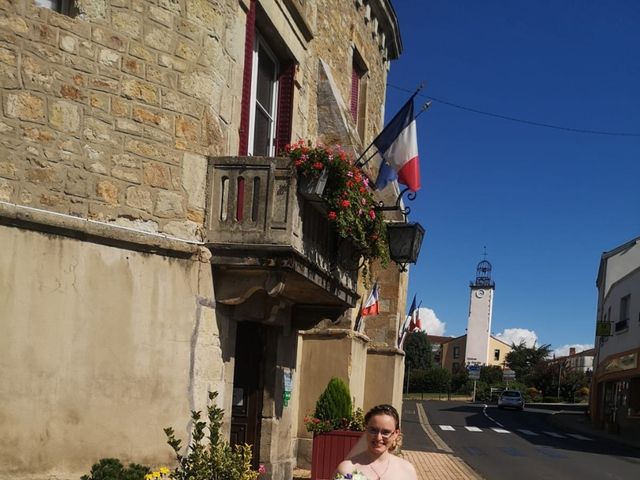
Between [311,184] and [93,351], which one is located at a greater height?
[311,184]

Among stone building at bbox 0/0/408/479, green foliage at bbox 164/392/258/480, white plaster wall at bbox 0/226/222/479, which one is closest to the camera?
white plaster wall at bbox 0/226/222/479

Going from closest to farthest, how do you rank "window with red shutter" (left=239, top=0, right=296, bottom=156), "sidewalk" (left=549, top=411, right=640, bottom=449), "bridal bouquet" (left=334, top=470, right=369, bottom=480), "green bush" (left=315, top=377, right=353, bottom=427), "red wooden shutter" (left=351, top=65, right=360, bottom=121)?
"bridal bouquet" (left=334, top=470, right=369, bottom=480) → "window with red shutter" (left=239, top=0, right=296, bottom=156) → "green bush" (left=315, top=377, right=353, bottom=427) → "red wooden shutter" (left=351, top=65, right=360, bottom=121) → "sidewalk" (left=549, top=411, right=640, bottom=449)

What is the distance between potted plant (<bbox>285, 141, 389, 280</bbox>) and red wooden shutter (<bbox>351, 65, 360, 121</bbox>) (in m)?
6.05

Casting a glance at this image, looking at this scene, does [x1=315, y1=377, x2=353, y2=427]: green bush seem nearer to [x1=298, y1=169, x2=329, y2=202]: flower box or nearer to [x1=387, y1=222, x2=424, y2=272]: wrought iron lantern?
[x1=387, y1=222, x2=424, y2=272]: wrought iron lantern

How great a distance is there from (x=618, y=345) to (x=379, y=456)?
109ft

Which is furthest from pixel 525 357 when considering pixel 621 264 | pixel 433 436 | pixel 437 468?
pixel 437 468

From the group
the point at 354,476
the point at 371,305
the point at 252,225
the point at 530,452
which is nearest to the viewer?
the point at 354,476

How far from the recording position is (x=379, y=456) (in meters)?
3.56

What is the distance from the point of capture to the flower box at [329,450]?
386 inches

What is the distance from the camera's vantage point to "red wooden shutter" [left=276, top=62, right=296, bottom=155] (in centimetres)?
887

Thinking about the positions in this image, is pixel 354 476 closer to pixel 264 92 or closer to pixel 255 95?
pixel 255 95

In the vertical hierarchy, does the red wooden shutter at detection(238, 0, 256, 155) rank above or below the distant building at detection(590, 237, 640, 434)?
above

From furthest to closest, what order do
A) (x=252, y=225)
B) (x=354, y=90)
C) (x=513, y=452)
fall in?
1. (x=513, y=452)
2. (x=354, y=90)
3. (x=252, y=225)

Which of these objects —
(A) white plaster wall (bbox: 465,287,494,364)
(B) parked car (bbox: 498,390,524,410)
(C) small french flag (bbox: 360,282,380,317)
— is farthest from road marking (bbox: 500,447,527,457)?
(A) white plaster wall (bbox: 465,287,494,364)
